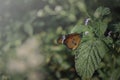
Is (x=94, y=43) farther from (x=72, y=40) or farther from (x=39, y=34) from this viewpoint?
(x=39, y=34)

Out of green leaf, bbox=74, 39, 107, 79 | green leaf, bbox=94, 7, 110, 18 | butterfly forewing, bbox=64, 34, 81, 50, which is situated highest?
green leaf, bbox=94, 7, 110, 18

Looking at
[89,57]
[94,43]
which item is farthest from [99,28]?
[89,57]

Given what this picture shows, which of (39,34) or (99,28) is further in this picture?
(39,34)

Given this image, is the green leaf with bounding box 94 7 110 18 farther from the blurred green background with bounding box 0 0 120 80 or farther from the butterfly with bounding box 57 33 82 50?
the butterfly with bounding box 57 33 82 50

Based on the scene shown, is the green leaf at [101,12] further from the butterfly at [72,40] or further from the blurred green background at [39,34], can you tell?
the butterfly at [72,40]

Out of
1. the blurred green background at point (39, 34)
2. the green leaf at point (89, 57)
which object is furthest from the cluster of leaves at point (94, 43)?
the blurred green background at point (39, 34)

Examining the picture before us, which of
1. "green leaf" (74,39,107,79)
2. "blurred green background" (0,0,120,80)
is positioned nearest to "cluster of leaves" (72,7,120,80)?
"green leaf" (74,39,107,79)
